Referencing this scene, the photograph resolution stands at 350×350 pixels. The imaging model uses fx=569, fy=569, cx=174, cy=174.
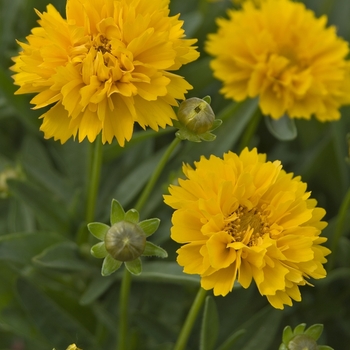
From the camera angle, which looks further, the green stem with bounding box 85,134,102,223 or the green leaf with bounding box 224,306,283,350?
the green leaf with bounding box 224,306,283,350

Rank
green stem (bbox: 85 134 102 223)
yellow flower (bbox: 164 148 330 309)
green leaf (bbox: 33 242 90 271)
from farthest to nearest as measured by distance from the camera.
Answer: green leaf (bbox: 33 242 90 271), green stem (bbox: 85 134 102 223), yellow flower (bbox: 164 148 330 309)

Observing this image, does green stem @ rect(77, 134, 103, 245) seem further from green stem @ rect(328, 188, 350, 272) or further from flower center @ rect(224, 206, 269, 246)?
green stem @ rect(328, 188, 350, 272)

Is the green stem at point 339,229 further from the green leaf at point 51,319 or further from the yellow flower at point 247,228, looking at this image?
the green leaf at point 51,319

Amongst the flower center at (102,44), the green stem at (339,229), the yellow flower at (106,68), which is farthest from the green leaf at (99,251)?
the green stem at (339,229)

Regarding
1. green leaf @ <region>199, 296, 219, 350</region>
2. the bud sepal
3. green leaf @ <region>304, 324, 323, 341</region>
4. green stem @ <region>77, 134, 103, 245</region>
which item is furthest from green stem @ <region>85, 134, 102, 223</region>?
green leaf @ <region>304, 324, 323, 341</region>

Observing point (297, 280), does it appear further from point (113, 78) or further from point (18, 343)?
point (18, 343)

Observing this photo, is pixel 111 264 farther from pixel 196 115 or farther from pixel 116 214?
pixel 196 115

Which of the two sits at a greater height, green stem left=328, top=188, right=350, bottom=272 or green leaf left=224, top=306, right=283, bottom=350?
green stem left=328, top=188, right=350, bottom=272
